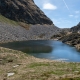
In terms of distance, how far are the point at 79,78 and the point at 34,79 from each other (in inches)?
243

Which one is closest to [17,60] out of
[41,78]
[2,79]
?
[2,79]

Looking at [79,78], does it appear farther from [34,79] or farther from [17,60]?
[17,60]

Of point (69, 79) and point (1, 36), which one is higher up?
point (1, 36)

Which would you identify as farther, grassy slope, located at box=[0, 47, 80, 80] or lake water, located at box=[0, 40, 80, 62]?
lake water, located at box=[0, 40, 80, 62]

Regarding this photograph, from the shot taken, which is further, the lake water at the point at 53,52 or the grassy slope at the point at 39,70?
the lake water at the point at 53,52

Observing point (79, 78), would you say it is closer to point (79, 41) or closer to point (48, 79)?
point (48, 79)

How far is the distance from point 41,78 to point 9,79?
4.43m

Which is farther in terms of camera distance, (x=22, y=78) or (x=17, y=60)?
(x=17, y=60)

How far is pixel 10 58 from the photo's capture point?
45688 mm

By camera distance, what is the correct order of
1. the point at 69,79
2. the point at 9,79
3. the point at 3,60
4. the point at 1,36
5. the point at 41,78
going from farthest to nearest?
the point at 1,36, the point at 3,60, the point at 9,79, the point at 41,78, the point at 69,79

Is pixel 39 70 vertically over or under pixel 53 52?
under

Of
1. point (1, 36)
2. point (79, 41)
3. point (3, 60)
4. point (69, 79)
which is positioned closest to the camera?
point (69, 79)

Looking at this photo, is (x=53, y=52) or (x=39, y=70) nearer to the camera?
(x=39, y=70)

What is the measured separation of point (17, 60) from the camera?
45.3m
